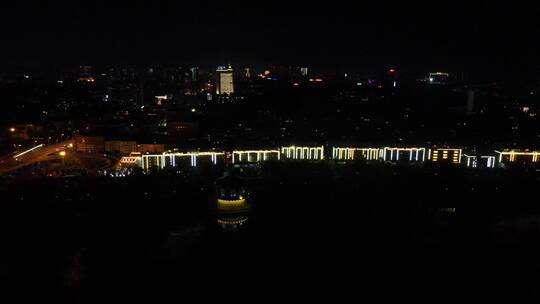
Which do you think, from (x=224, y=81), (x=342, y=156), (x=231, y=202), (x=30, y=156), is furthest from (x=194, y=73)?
(x=231, y=202)

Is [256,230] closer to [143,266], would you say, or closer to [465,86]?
[143,266]

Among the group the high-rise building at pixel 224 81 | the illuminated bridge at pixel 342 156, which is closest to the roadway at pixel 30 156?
the illuminated bridge at pixel 342 156

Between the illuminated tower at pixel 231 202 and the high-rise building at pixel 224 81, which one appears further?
the high-rise building at pixel 224 81

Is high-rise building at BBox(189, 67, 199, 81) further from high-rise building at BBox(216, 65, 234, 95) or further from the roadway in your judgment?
the roadway

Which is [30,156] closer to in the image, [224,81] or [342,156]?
[342,156]

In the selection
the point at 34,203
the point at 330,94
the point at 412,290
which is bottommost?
the point at 412,290

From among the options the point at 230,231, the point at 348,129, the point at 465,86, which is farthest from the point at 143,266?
the point at 465,86

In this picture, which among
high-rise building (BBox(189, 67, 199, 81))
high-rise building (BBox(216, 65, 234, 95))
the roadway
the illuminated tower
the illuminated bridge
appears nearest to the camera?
the illuminated tower

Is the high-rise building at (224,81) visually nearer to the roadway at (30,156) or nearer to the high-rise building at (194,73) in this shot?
the high-rise building at (194,73)

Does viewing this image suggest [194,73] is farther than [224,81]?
Yes

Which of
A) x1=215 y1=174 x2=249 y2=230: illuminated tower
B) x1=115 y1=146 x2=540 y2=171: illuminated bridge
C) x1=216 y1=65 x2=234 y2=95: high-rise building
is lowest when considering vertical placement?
x1=215 y1=174 x2=249 y2=230: illuminated tower

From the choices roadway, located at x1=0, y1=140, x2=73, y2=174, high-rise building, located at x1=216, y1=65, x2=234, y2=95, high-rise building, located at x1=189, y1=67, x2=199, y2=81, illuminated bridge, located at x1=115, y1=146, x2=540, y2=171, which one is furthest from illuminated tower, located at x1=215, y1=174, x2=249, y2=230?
high-rise building, located at x1=189, y1=67, x2=199, y2=81
